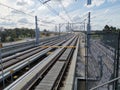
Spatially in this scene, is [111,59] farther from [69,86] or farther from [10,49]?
[10,49]

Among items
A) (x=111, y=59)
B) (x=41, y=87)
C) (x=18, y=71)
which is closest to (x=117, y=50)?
(x=111, y=59)

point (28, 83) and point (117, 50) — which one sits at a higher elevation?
point (117, 50)

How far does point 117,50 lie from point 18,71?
44.6 ft

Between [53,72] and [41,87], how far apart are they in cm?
455

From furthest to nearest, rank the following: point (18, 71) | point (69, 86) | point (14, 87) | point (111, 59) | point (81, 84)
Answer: point (18, 71)
point (81, 84)
point (69, 86)
point (14, 87)
point (111, 59)

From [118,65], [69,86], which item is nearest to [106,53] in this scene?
[118,65]

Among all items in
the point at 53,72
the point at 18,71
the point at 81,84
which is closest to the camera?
the point at 81,84

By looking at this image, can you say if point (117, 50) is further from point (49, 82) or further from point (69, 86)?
point (49, 82)

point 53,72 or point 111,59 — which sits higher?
point 111,59

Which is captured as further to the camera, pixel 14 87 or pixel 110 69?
pixel 14 87

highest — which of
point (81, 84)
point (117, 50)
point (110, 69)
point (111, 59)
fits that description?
point (117, 50)

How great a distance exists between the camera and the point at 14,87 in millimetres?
11383

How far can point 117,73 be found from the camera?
5926 millimetres

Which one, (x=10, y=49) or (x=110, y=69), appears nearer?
(x=110, y=69)
